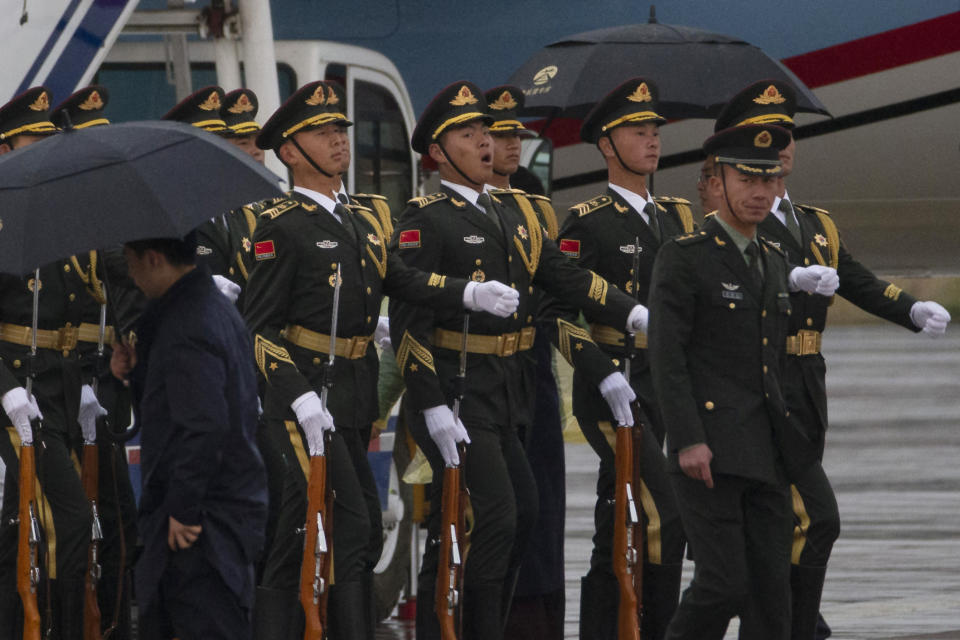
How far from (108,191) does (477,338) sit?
6.68 feet

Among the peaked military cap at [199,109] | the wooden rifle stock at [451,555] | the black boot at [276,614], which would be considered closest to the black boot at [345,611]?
the black boot at [276,614]

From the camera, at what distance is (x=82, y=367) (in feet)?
20.4

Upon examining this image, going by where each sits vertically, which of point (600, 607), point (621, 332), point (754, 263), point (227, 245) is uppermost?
point (754, 263)

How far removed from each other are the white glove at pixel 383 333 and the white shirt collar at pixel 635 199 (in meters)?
0.85

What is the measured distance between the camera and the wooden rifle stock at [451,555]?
19.2ft

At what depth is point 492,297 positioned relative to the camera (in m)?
5.67

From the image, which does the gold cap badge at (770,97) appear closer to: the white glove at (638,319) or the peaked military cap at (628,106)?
the peaked military cap at (628,106)

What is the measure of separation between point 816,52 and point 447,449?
7028 millimetres

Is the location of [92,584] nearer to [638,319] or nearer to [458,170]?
[458,170]

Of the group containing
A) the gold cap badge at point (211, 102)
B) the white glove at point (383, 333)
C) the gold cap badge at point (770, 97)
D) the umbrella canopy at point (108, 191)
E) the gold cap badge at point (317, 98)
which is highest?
the umbrella canopy at point (108, 191)

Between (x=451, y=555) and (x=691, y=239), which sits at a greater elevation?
(x=691, y=239)

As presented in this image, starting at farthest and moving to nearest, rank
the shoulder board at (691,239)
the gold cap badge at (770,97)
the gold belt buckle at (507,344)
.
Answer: the gold cap badge at (770,97)
the gold belt buckle at (507,344)
the shoulder board at (691,239)

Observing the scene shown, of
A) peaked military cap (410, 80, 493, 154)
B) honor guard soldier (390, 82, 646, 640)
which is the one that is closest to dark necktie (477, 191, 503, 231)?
honor guard soldier (390, 82, 646, 640)

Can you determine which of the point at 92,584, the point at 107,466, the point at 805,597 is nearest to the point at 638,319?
the point at 805,597
